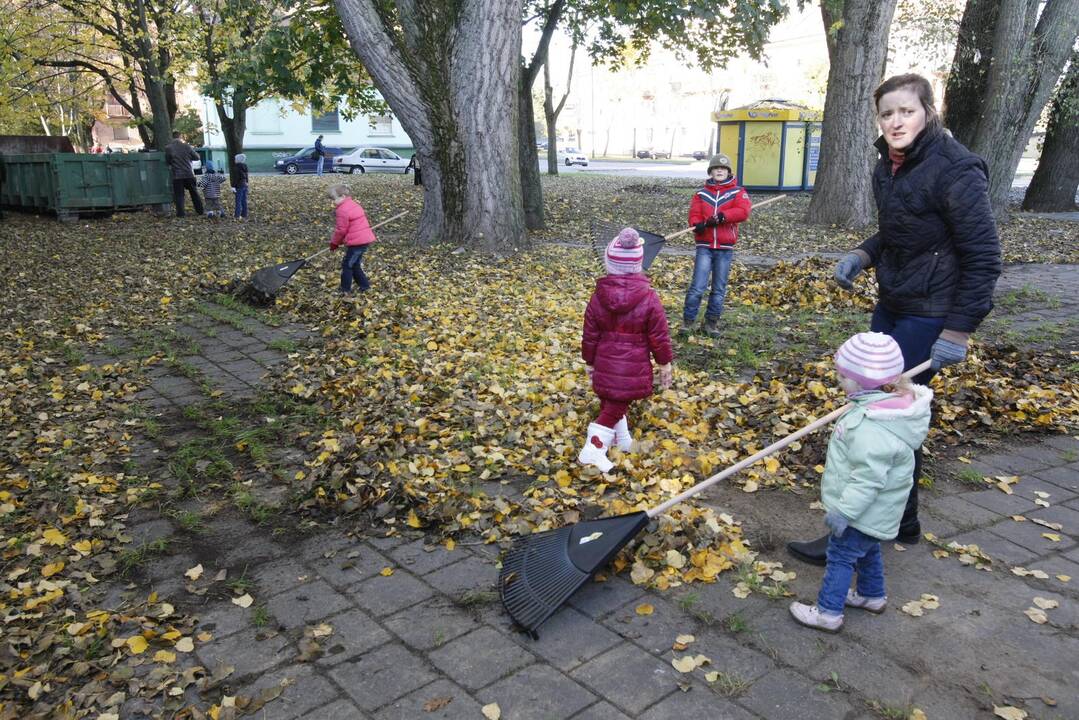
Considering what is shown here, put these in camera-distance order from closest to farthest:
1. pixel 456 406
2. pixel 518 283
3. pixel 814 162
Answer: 1. pixel 456 406
2. pixel 518 283
3. pixel 814 162

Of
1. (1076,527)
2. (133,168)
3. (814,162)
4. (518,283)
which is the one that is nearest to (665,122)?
(814,162)

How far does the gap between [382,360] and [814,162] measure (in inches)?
859

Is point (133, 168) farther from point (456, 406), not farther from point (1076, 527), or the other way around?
point (1076, 527)

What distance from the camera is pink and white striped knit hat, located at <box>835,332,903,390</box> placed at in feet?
10.2

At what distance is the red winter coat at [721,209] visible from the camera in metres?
7.41

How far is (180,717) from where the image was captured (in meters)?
2.90

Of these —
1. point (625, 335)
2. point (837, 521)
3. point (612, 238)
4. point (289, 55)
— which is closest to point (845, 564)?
point (837, 521)

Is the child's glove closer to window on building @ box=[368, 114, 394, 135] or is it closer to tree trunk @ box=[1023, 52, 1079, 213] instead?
tree trunk @ box=[1023, 52, 1079, 213]

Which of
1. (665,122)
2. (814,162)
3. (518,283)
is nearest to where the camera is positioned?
(518,283)

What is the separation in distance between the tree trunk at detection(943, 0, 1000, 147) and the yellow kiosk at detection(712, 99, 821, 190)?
8.76 m

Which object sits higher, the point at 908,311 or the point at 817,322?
the point at 908,311

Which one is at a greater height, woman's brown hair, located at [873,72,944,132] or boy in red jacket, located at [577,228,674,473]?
woman's brown hair, located at [873,72,944,132]

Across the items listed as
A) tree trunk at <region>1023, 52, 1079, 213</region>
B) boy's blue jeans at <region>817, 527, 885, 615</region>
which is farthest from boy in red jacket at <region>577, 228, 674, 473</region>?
tree trunk at <region>1023, 52, 1079, 213</region>

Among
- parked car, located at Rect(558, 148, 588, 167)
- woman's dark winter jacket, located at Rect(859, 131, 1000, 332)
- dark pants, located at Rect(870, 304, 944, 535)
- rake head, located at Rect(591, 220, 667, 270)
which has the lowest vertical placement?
parked car, located at Rect(558, 148, 588, 167)
